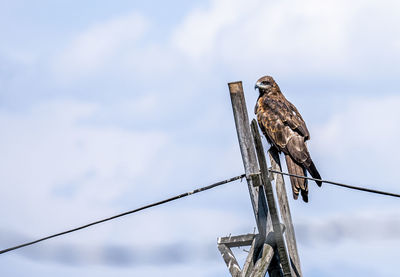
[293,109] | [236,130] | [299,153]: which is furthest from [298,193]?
[293,109]

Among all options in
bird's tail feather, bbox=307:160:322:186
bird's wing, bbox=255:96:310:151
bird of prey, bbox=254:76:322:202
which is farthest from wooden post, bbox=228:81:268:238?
bird's wing, bbox=255:96:310:151

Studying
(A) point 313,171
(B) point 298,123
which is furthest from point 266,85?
(A) point 313,171

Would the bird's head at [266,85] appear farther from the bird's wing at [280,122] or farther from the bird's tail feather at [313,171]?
the bird's tail feather at [313,171]

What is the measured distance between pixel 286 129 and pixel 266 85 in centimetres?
220

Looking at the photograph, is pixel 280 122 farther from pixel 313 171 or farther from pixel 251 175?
pixel 251 175

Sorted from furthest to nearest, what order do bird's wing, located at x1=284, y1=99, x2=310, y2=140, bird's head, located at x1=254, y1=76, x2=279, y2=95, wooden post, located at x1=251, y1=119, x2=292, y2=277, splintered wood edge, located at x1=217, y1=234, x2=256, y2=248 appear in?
1. bird's head, located at x1=254, y1=76, x2=279, y2=95
2. bird's wing, located at x1=284, y1=99, x2=310, y2=140
3. splintered wood edge, located at x1=217, y1=234, x2=256, y2=248
4. wooden post, located at x1=251, y1=119, x2=292, y2=277

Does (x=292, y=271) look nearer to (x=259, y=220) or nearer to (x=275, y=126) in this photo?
(x=259, y=220)

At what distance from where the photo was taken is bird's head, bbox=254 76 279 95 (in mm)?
14750

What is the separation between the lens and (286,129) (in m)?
12.8

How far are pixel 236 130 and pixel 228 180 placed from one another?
22.9 inches

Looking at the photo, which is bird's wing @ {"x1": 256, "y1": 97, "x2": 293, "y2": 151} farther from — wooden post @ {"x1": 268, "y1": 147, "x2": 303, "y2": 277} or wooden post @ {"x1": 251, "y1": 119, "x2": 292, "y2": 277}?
wooden post @ {"x1": 251, "y1": 119, "x2": 292, "y2": 277}

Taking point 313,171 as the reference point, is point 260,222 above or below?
below

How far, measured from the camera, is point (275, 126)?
507 inches

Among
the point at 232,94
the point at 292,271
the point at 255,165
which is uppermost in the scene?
the point at 232,94
